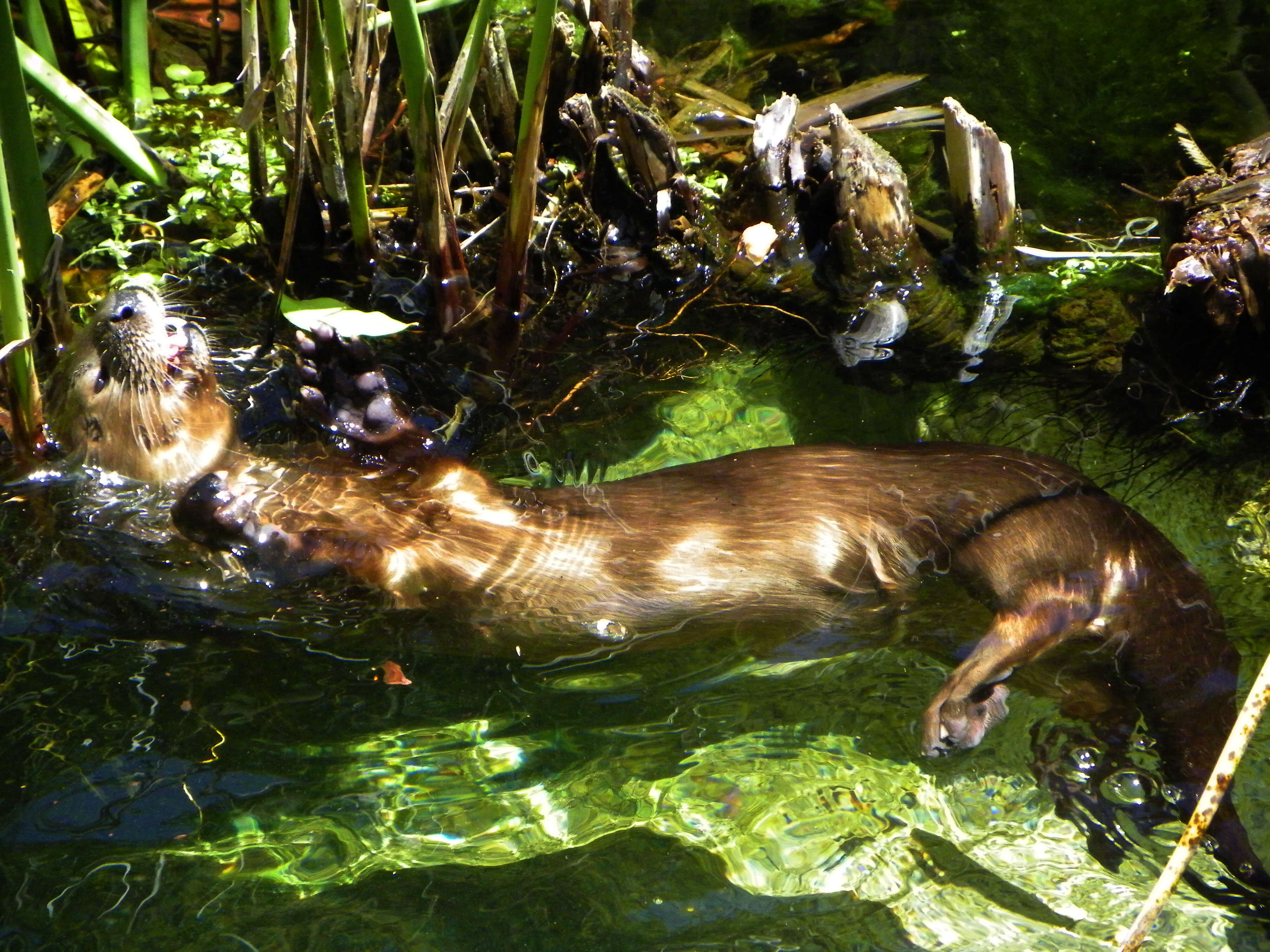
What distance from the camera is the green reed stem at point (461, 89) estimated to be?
7.75ft

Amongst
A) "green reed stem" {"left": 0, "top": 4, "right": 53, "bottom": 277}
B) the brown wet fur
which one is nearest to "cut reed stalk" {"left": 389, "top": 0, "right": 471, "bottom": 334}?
the brown wet fur

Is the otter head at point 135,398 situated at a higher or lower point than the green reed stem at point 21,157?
lower

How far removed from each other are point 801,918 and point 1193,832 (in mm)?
665

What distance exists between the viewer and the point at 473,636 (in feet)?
7.51

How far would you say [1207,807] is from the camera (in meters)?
1.35

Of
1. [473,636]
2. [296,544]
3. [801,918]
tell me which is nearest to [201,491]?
[296,544]

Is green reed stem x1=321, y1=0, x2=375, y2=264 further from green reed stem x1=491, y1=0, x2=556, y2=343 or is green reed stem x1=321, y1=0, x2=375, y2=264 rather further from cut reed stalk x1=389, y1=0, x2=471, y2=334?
green reed stem x1=491, y1=0, x2=556, y2=343

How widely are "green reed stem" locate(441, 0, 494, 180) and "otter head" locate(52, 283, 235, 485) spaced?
2.43ft

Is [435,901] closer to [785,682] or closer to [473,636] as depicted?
[473,636]

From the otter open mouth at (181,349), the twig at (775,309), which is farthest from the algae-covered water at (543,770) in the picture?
the twig at (775,309)

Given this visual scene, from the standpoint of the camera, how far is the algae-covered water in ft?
5.84

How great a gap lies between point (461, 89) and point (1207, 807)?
201cm

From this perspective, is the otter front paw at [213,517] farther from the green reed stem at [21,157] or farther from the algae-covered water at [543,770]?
the green reed stem at [21,157]

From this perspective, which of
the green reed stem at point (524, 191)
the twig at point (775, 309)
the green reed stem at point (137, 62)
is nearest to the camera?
the green reed stem at point (524, 191)
